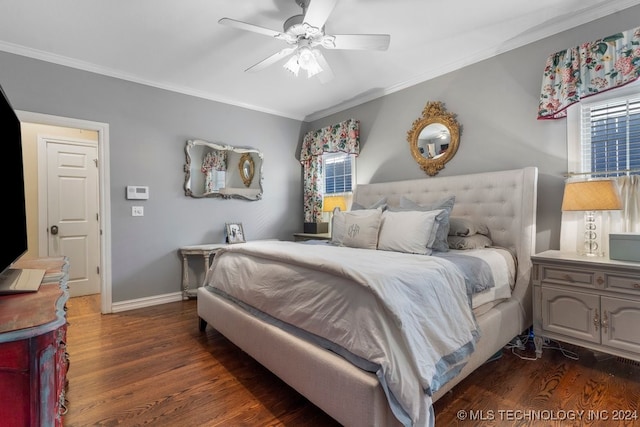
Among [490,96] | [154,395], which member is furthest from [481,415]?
[490,96]

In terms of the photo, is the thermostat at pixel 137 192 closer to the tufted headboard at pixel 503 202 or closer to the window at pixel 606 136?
the tufted headboard at pixel 503 202

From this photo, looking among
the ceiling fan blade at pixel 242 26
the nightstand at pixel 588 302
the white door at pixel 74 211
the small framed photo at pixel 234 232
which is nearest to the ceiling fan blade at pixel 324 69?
the ceiling fan blade at pixel 242 26

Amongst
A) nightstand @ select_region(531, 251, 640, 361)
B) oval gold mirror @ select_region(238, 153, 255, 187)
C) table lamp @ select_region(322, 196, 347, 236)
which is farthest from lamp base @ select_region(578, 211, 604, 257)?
oval gold mirror @ select_region(238, 153, 255, 187)

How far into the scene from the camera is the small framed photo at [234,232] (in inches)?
Result: 161

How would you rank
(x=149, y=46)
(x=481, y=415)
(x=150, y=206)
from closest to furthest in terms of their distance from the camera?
(x=481, y=415) < (x=149, y=46) < (x=150, y=206)

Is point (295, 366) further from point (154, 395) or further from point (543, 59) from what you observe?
point (543, 59)

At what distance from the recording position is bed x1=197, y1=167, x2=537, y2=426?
1.28m

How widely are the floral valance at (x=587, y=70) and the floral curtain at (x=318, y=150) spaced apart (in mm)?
2158

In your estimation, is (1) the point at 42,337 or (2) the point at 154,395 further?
(2) the point at 154,395

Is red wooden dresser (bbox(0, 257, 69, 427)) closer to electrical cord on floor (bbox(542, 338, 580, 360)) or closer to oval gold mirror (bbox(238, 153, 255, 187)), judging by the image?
electrical cord on floor (bbox(542, 338, 580, 360))

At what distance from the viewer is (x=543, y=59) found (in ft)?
8.57

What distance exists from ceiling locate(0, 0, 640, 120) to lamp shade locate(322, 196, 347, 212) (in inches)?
58.1

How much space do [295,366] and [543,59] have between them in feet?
10.3

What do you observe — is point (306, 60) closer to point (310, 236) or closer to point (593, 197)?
point (593, 197)
